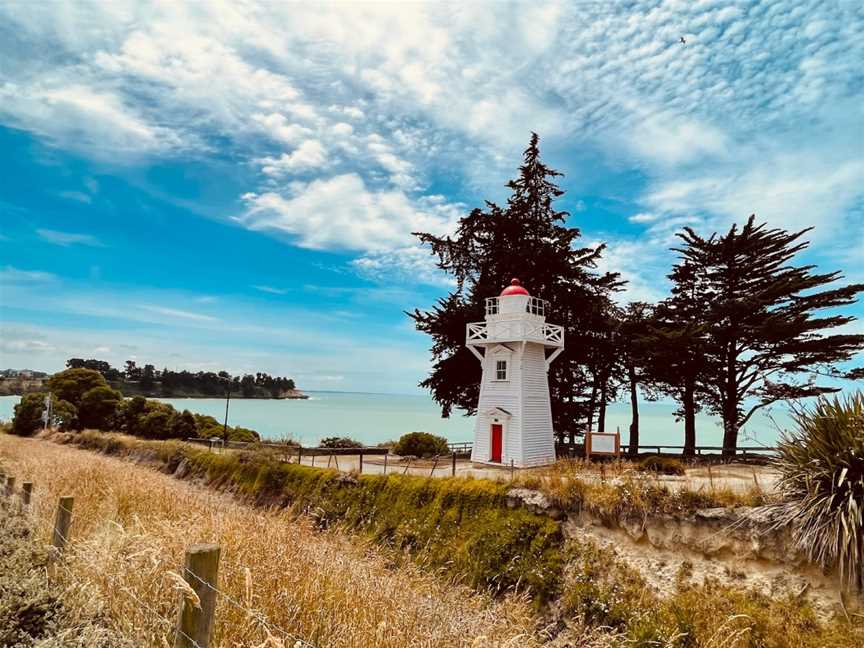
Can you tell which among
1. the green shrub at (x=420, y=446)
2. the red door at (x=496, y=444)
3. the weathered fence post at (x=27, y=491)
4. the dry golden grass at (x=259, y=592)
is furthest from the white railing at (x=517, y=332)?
the weathered fence post at (x=27, y=491)

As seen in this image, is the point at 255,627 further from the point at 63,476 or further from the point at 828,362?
the point at 828,362

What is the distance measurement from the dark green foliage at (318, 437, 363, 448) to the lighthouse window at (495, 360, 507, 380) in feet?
41.0

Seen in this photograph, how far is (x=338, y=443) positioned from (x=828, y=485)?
2624cm

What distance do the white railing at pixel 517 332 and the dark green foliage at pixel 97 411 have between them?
32.6 meters

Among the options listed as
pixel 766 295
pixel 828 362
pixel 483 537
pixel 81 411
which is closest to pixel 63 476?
pixel 483 537

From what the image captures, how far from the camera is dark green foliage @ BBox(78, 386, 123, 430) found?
38.4 metres

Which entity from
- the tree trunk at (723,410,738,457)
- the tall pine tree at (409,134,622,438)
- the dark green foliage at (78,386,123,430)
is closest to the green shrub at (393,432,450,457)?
the tall pine tree at (409,134,622,438)

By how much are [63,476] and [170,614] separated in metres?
8.80

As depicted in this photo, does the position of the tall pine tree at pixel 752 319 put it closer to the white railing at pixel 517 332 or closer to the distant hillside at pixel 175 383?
the white railing at pixel 517 332

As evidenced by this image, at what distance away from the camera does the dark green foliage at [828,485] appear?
348 inches

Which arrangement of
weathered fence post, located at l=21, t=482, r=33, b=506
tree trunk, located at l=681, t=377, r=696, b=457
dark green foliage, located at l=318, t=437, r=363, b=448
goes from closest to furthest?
weathered fence post, located at l=21, t=482, r=33, b=506 → tree trunk, located at l=681, t=377, r=696, b=457 → dark green foliage, located at l=318, t=437, r=363, b=448

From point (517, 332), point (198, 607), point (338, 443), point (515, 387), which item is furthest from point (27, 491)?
point (338, 443)

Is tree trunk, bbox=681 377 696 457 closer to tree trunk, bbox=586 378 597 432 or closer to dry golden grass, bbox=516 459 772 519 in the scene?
tree trunk, bbox=586 378 597 432

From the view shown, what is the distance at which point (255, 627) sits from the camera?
4363 millimetres
